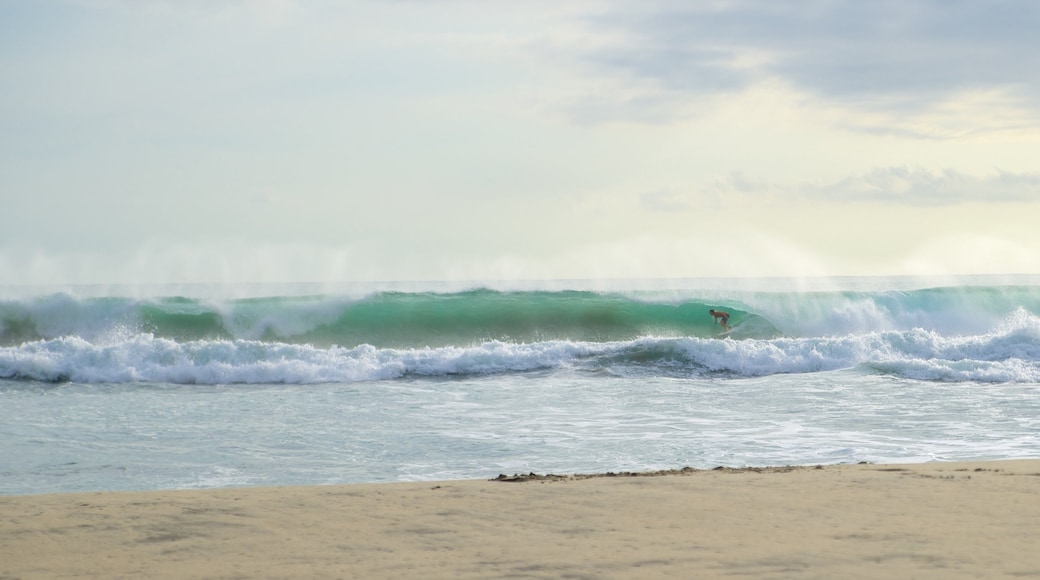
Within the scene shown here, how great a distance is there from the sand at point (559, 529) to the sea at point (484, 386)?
4.71ft

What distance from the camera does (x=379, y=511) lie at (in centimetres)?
464

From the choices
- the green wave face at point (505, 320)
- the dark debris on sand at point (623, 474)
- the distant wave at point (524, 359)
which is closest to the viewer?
the dark debris on sand at point (623, 474)

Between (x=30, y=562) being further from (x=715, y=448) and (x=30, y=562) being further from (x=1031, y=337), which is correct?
(x=1031, y=337)

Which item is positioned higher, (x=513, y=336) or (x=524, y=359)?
(x=513, y=336)

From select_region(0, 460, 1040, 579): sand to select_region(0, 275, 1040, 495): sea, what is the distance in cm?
144

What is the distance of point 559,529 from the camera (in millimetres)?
4184

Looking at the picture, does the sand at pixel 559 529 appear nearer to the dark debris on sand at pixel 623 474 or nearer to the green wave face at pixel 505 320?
the dark debris on sand at pixel 623 474

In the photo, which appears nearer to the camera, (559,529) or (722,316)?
(559,529)

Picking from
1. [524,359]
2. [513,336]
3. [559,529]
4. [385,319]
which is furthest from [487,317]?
[559,529]

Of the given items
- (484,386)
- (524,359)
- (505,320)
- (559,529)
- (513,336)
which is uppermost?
(505,320)

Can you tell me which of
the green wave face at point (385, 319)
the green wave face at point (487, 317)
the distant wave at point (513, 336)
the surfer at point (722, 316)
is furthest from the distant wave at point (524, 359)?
the surfer at point (722, 316)

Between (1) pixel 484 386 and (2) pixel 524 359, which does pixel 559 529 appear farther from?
(2) pixel 524 359

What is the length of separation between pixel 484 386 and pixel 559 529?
888 centimetres

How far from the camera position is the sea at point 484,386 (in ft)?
23.8
